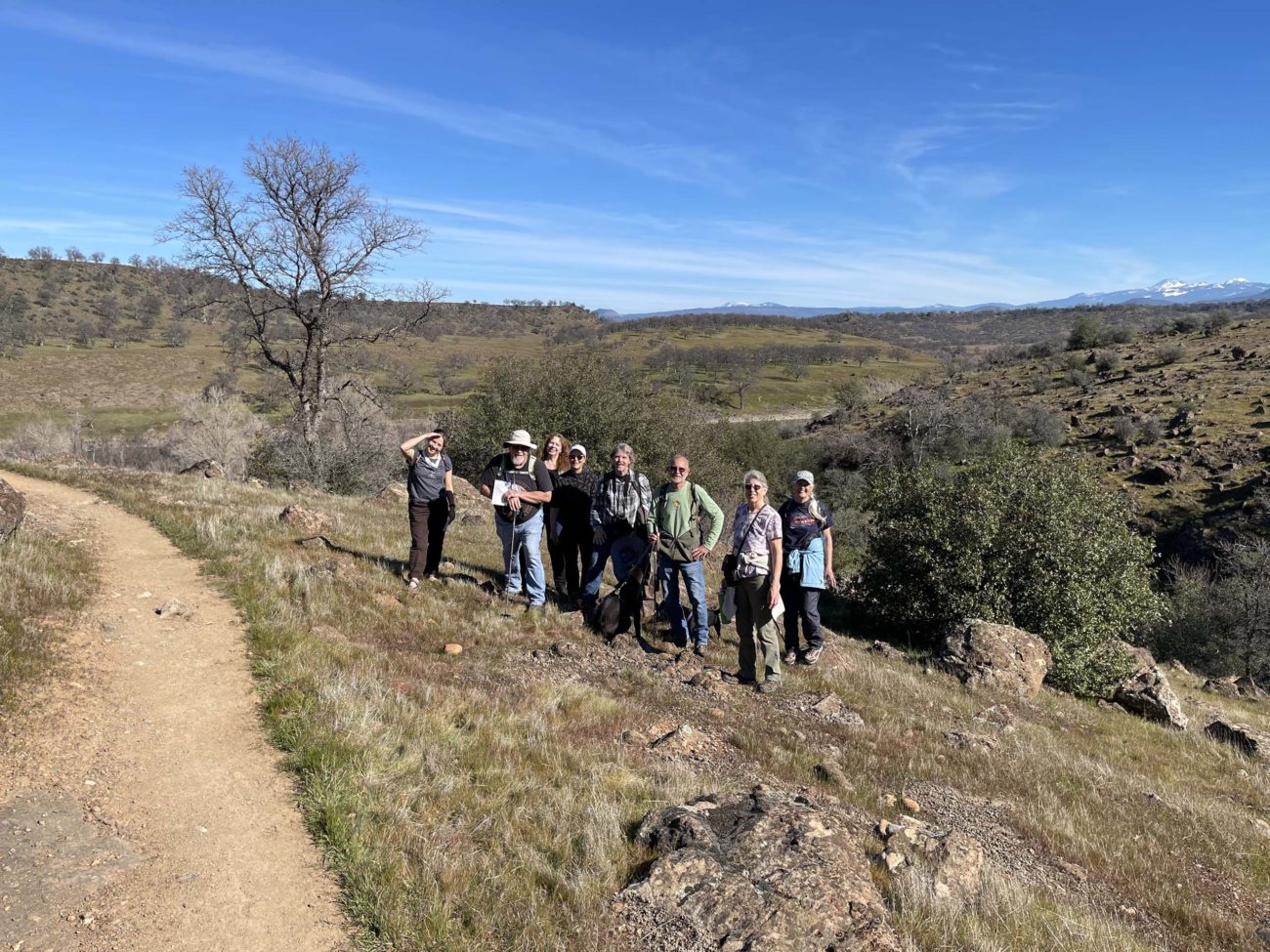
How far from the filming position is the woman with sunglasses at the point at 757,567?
6.98 m

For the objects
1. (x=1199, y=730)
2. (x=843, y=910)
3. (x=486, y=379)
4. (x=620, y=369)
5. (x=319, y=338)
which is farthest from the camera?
(x=620, y=369)

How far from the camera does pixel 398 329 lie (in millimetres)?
24781

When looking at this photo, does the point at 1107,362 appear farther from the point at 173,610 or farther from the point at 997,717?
the point at 173,610

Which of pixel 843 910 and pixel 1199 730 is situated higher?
pixel 843 910

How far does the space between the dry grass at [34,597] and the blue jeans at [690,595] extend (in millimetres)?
5727

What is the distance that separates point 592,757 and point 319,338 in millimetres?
22844

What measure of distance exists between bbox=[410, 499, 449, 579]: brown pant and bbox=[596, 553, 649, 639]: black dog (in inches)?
94.1

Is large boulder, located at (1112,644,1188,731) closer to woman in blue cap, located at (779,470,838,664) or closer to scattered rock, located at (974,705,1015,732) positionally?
scattered rock, located at (974,705,1015,732)

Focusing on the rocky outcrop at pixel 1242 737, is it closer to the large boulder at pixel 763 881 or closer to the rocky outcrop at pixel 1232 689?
the rocky outcrop at pixel 1232 689

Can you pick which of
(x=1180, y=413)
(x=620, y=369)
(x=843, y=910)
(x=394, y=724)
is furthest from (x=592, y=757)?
(x=1180, y=413)

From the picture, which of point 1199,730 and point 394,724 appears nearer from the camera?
point 394,724

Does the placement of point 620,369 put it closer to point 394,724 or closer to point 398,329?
point 398,329

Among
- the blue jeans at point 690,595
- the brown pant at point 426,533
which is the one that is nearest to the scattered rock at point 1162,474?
the blue jeans at point 690,595

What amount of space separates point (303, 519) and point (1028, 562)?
13599mm
